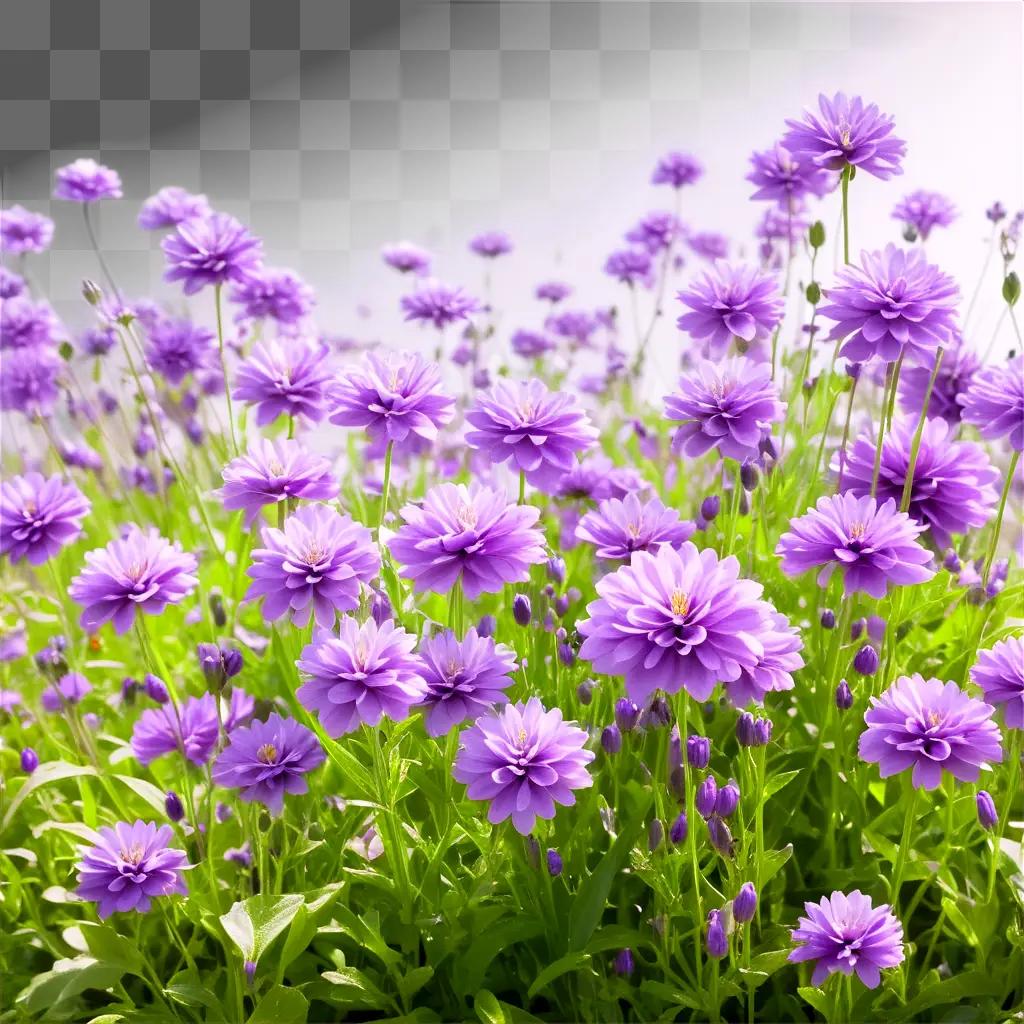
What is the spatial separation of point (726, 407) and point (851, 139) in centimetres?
52

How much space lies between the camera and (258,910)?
146 centimetres

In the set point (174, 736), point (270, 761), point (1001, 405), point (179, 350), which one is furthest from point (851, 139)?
point (179, 350)

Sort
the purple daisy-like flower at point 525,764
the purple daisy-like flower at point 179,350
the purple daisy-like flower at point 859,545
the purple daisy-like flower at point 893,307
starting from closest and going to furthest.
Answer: the purple daisy-like flower at point 525,764
the purple daisy-like flower at point 859,545
the purple daisy-like flower at point 893,307
the purple daisy-like flower at point 179,350

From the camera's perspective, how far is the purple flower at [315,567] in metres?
1.37

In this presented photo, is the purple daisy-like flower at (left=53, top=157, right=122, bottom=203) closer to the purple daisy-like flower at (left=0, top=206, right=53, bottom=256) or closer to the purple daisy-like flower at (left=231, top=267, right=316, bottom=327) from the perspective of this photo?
the purple daisy-like flower at (left=0, top=206, right=53, bottom=256)

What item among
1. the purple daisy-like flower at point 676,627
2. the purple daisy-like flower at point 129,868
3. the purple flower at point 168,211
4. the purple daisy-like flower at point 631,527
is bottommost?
the purple daisy-like flower at point 129,868

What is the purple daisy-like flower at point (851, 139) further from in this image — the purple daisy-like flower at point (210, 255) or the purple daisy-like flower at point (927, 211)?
the purple daisy-like flower at point (210, 255)

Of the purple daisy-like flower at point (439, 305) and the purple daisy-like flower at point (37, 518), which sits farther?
the purple daisy-like flower at point (439, 305)

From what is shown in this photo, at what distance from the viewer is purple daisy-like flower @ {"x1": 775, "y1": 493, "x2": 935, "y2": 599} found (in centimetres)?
138

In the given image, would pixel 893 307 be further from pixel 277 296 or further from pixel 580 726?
pixel 277 296

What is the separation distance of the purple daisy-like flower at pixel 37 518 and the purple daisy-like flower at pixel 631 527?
854mm

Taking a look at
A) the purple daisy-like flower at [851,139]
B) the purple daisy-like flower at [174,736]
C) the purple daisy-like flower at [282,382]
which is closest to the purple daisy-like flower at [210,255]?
the purple daisy-like flower at [282,382]

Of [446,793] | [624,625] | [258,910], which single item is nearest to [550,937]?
[446,793]

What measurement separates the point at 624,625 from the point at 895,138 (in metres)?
1.01
